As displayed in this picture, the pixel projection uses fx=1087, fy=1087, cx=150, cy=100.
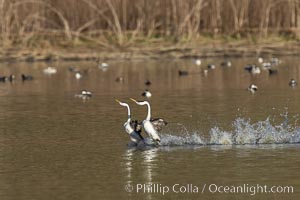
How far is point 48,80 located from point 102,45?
7918 millimetres

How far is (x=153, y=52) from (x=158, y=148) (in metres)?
21.2

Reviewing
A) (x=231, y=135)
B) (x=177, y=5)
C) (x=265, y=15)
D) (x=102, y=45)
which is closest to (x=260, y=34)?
(x=265, y=15)

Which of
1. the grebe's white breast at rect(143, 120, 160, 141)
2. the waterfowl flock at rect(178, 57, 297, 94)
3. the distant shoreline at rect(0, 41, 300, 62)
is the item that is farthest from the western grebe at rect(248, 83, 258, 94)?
the distant shoreline at rect(0, 41, 300, 62)

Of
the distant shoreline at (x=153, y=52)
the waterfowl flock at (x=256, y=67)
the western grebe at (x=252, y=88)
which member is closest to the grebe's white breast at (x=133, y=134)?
the western grebe at (x=252, y=88)

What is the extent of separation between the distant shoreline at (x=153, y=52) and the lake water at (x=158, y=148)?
27.0 feet

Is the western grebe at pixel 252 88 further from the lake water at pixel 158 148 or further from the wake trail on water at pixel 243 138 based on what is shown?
the wake trail on water at pixel 243 138

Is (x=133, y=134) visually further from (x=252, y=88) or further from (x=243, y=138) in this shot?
(x=252, y=88)

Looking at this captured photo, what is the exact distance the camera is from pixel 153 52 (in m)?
36.7

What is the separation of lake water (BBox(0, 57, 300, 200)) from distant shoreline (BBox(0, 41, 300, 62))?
27.0 ft

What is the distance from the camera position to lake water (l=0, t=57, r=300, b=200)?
12633mm

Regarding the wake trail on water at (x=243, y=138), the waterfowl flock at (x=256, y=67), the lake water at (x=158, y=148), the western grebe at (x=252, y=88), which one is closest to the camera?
the lake water at (x=158, y=148)

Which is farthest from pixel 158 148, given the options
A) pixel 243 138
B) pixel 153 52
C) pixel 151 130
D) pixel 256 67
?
pixel 153 52

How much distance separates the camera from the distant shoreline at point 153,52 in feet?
119

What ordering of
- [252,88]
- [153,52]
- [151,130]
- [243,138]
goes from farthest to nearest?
1. [153,52]
2. [252,88]
3. [243,138]
4. [151,130]
